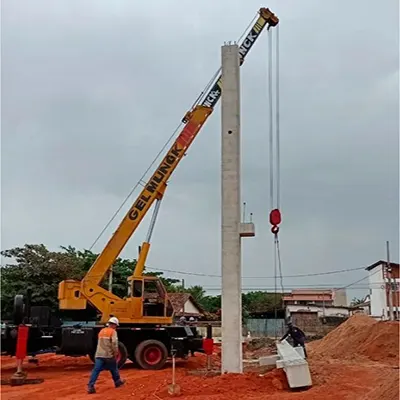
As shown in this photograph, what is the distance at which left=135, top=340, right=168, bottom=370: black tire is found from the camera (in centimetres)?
1728

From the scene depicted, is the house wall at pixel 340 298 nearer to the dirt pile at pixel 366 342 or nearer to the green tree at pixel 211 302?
the green tree at pixel 211 302

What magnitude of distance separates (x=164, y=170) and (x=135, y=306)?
13.9 feet

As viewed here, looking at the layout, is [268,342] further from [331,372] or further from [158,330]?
[331,372]

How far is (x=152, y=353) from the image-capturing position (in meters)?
17.4

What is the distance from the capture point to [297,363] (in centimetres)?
1181

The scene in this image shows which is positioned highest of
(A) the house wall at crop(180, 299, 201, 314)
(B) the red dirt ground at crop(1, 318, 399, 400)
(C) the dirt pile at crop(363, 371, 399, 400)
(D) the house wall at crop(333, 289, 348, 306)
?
(D) the house wall at crop(333, 289, 348, 306)

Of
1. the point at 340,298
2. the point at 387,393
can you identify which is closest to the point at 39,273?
the point at 387,393

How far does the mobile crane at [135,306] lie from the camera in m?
17.2

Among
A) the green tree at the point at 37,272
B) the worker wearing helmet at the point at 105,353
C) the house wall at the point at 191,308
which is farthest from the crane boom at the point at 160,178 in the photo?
the house wall at the point at 191,308

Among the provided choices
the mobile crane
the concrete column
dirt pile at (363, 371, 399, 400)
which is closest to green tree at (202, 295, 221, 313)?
the mobile crane

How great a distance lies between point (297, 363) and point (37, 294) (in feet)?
69.9

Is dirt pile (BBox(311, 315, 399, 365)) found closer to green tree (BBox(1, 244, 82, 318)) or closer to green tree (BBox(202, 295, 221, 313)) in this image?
green tree (BBox(1, 244, 82, 318))

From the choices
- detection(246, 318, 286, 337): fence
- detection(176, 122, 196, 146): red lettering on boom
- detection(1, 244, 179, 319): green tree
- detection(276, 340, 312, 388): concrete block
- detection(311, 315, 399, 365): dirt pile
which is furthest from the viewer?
detection(246, 318, 286, 337): fence

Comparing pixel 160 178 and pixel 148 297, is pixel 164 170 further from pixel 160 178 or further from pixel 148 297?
pixel 148 297
